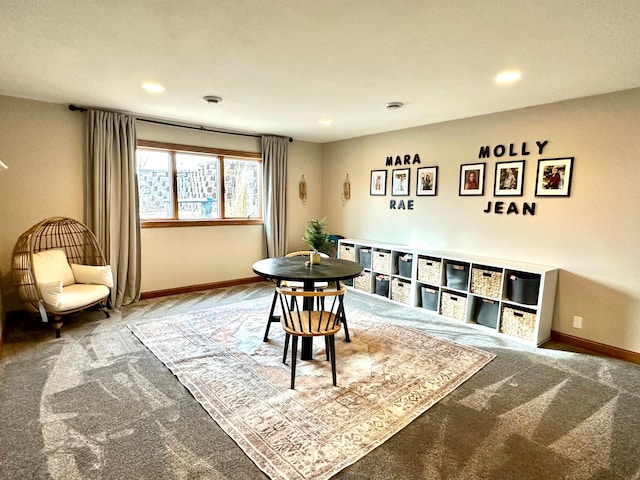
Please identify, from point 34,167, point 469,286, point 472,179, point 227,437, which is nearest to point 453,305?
point 469,286

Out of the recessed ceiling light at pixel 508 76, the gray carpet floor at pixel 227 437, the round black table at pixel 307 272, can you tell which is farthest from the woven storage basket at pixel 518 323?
the recessed ceiling light at pixel 508 76

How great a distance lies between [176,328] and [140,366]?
2.56 ft

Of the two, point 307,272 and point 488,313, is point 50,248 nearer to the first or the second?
point 307,272

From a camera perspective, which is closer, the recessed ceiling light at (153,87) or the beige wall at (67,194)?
the recessed ceiling light at (153,87)

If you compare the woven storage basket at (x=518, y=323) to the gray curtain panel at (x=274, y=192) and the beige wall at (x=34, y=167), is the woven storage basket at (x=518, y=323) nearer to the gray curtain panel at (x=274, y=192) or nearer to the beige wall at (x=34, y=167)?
the gray curtain panel at (x=274, y=192)

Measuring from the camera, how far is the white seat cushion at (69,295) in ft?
10.3

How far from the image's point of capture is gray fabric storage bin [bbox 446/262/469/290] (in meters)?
3.76

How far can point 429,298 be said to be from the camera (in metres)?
4.14

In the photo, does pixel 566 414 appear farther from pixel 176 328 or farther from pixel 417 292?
pixel 176 328

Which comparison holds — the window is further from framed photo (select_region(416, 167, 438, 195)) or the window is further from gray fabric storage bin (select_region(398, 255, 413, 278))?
framed photo (select_region(416, 167, 438, 195))

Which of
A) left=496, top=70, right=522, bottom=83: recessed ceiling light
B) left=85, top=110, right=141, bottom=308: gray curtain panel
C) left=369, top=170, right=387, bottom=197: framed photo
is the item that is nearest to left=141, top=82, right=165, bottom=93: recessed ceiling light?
left=85, top=110, right=141, bottom=308: gray curtain panel

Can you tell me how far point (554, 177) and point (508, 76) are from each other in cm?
130

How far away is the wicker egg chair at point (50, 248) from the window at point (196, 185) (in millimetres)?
690

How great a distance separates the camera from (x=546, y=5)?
1666 mm
